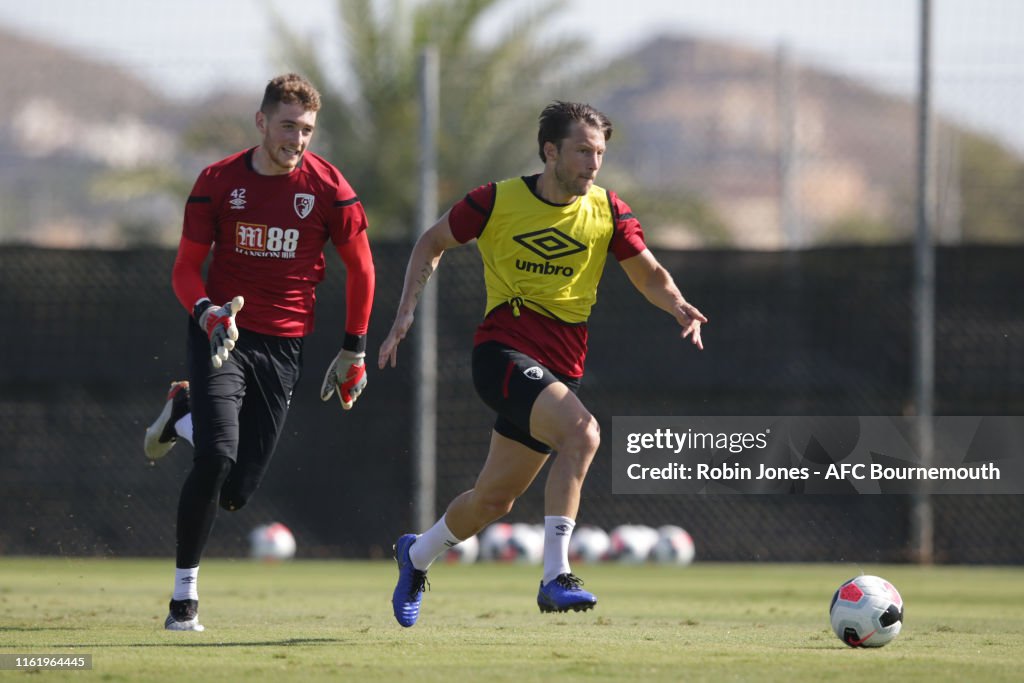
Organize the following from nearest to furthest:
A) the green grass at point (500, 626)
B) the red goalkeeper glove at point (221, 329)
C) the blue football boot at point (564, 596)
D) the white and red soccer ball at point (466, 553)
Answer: the green grass at point (500, 626)
the blue football boot at point (564, 596)
the red goalkeeper glove at point (221, 329)
the white and red soccer ball at point (466, 553)

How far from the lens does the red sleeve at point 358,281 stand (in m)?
7.82

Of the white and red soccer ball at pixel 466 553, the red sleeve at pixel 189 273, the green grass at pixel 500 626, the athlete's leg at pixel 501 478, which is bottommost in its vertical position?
the green grass at pixel 500 626

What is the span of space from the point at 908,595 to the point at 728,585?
1.40m

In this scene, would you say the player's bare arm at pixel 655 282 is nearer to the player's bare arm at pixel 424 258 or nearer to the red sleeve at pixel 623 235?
the red sleeve at pixel 623 235

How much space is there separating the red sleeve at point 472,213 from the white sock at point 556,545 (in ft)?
4.46

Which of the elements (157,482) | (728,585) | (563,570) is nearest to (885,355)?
(728,585)

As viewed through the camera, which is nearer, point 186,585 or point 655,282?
point 186,585

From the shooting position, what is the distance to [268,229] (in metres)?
7.54

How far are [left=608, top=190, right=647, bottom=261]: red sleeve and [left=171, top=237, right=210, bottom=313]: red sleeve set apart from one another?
193cm

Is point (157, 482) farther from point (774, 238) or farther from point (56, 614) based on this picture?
point (774, 238)

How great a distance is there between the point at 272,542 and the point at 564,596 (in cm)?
678

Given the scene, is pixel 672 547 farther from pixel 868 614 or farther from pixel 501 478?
pixel 868 614

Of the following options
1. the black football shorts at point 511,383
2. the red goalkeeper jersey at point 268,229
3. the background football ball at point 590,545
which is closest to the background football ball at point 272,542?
the background football ball at point 590,545

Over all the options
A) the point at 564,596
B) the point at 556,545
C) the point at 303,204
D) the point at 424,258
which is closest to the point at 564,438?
the point at 556,545
